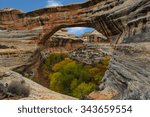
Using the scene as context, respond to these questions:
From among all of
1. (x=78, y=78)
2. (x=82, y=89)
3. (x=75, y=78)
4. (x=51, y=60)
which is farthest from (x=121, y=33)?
(x=51, y=60)

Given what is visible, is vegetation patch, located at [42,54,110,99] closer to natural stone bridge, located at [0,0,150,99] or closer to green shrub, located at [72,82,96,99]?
green shrub, located at [72,82,96,99]

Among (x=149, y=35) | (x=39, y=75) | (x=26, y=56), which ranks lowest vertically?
(x=39, y=75)

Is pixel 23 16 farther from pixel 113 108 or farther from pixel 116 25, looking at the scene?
pixel 113 108

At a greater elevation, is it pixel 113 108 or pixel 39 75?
pixel 113 108

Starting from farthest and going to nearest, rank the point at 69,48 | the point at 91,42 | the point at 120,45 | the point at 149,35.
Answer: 1. the point at 69,48
2. the point at 91,42
3. the point at 120,45
4. the point at 149,35

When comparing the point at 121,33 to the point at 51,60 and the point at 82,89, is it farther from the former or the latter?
the point at 51,60

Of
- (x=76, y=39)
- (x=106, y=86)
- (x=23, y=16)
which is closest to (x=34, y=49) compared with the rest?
(x=23, y=16)

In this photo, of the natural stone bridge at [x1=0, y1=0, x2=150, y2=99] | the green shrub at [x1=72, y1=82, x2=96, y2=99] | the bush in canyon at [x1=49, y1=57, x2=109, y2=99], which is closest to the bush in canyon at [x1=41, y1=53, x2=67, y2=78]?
the bush in canyon at [x1=49, y1=57, x2=109, y2=99]

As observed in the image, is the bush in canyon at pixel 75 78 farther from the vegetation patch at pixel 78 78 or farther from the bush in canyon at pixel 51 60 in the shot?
the bush in canyon at pixel 51 60

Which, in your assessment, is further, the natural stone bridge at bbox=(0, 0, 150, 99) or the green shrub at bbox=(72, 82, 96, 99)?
the green shrub at bbox=(72, 82, 96, 99)
